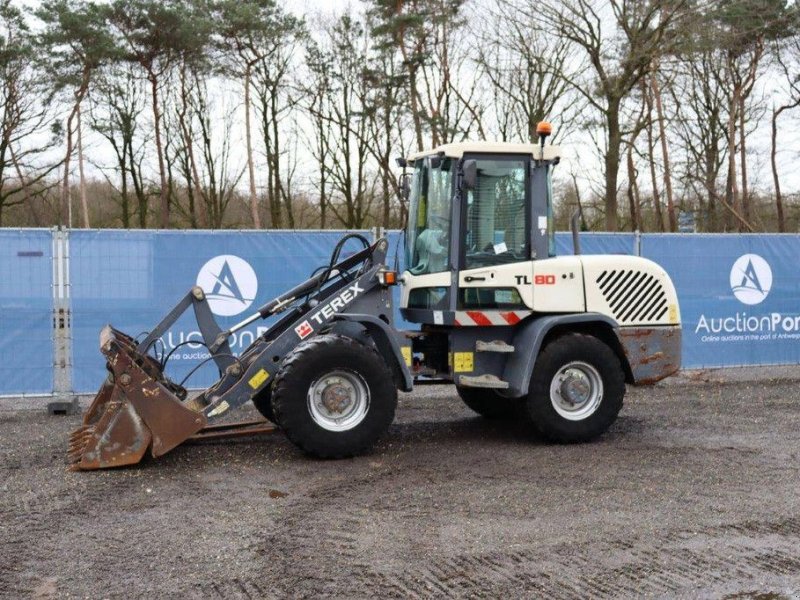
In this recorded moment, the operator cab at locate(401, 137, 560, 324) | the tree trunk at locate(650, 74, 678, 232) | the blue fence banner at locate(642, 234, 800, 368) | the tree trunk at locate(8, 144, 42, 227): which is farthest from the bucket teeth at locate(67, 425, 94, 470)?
the tree trunk at locate(650, 74, 678, 232)

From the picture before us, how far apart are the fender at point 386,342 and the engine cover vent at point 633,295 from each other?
2042mm

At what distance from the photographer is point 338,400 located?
7.55 meters

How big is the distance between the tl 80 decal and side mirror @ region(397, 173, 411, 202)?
1.33m

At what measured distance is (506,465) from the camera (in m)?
7.50

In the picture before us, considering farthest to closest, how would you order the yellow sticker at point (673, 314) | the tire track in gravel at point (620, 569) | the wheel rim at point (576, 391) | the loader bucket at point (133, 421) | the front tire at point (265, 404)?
the yellow sticker at point (673, 314) → the front tire at point (265, 404) → the wheel rim at point (576, 391) → the loader bucket at point (133, 421) → the tire track in gravel at point (620, 569)

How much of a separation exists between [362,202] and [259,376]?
2770 centimetres

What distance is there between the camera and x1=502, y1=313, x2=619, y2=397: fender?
316 inches

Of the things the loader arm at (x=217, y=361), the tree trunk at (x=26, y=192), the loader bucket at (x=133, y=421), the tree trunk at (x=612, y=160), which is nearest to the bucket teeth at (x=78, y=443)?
the loader arm at (x=217, y=361)

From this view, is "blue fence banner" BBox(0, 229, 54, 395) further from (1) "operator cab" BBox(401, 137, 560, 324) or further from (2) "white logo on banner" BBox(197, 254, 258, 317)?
(1) "operator cab" BBox(401, 137, 560, 324)

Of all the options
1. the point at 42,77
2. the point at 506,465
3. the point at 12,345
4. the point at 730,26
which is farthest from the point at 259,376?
the point at 42,77

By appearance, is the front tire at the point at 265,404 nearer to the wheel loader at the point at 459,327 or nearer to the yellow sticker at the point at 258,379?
the wheel loader at the point at 459,327

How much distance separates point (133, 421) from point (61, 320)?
4066 mm

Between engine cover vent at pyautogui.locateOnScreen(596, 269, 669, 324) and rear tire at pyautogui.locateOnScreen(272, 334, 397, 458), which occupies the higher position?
engine cover vent at pyautogui.locateOnScreen(596, 269, 669, 324)

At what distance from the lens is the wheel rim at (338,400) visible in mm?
7492
